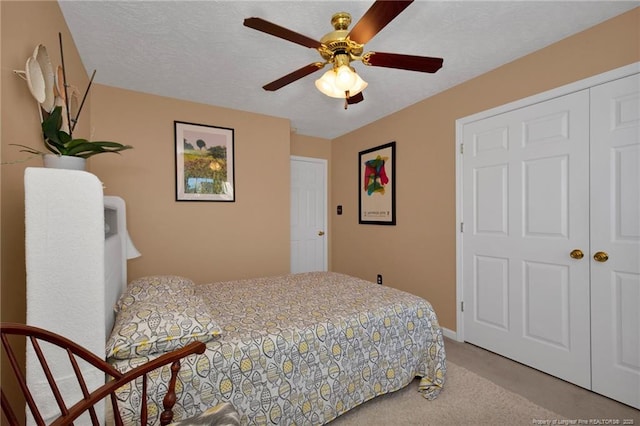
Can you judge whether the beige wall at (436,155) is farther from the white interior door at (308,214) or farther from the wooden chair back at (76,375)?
the wooden chair back at (76,375)

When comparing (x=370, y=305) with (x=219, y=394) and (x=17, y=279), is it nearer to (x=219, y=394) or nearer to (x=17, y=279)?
(x=219, y=394)

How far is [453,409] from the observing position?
5.86 ft

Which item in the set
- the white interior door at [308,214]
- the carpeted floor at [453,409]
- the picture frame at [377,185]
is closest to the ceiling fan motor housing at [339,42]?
the picture frame at [377,185]

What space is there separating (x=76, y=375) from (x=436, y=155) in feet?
10.1

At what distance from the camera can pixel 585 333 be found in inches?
78.4

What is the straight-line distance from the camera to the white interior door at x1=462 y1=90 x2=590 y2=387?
2.02 m

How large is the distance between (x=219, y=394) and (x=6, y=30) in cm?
175

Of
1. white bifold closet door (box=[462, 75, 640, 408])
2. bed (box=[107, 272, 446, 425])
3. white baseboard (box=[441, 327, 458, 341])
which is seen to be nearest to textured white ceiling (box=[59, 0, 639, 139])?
white bifold closet door (box=[462, 75, 640, 408])

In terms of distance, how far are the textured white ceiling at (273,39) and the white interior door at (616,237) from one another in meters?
0.62

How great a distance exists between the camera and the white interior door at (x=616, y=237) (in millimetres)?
1774

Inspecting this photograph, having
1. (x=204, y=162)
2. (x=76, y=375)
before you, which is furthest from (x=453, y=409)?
(x=204, y=162)

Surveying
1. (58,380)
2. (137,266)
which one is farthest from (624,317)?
(137,266)

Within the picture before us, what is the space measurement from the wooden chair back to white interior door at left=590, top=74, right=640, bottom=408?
8.19 feet

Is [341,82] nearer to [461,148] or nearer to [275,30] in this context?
[275,30]
